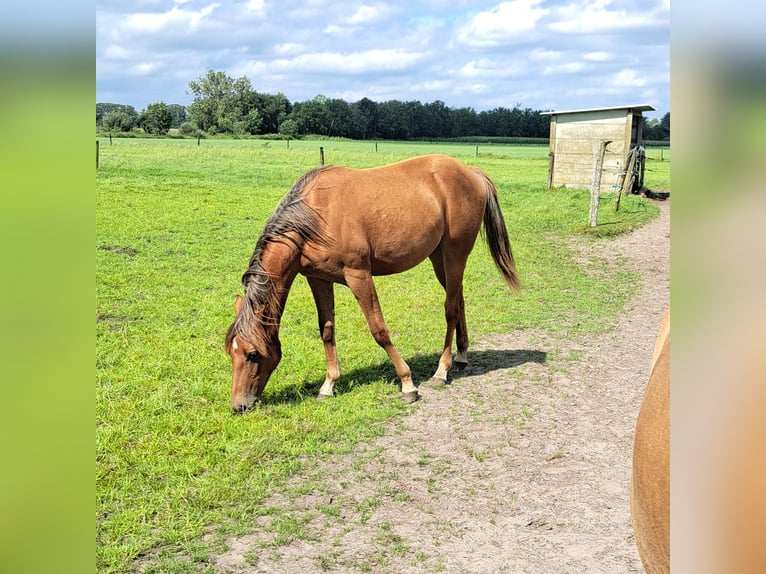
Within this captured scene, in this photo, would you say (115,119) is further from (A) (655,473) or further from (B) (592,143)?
(A) (655,473)

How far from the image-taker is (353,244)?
527 centimetres

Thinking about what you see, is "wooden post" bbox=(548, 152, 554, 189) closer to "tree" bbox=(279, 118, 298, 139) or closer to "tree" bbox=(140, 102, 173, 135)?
"tree" bbox=(140, 102, 173, 135)

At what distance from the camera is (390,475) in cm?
435

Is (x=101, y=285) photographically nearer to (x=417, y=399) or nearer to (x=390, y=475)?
(x=417, y=399)

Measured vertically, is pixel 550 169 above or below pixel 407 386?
above

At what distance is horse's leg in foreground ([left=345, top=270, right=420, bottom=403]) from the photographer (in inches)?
212

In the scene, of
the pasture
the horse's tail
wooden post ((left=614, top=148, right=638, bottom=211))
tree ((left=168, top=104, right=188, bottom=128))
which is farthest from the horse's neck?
tree ((left=168, top=104, right=188, bottom=128))

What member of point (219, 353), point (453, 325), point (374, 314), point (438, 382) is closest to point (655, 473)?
point (374, 314)

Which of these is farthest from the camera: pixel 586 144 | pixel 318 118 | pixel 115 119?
pixel 318 118

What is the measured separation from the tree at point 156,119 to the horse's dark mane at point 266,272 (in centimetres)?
4709

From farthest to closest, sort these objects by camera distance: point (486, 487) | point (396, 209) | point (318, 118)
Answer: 1. point (318, 118)
2. point (396, 209)
3. point (486, 487)

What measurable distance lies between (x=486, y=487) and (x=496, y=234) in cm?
293

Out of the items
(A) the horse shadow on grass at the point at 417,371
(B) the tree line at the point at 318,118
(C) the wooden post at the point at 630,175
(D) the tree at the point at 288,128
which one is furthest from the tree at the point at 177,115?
(A) the horse shadow on grass at the point at 417,371
